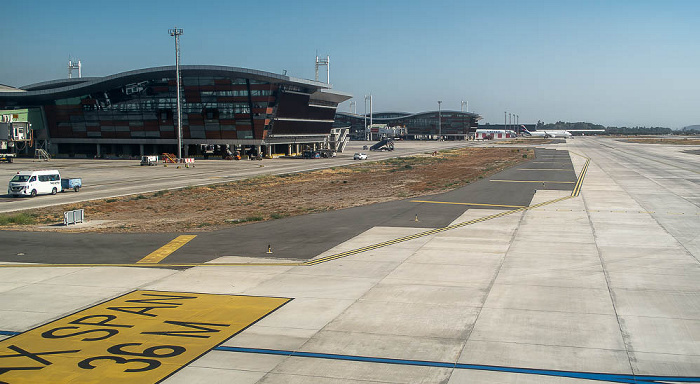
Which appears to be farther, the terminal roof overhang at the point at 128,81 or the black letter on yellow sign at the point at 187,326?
the terminal roof overhang at the point at 128,81

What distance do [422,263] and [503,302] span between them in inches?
254

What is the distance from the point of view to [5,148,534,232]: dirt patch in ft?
127

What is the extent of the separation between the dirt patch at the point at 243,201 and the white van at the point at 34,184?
341 inches

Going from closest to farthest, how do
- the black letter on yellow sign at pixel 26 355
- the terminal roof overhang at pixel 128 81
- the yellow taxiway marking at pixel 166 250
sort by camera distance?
the black letter on yellow sign at pixel 26 355, the yellow taxiway marking at pixel 166 250, the terminal roof overhang at pixel 128 81

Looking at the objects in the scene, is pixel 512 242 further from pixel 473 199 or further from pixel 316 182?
pixel 316 182

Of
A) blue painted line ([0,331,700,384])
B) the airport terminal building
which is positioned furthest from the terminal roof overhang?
blue painted line ([0,331,700,384])

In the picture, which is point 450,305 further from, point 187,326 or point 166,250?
point 166,250

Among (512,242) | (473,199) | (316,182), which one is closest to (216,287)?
(512,242)

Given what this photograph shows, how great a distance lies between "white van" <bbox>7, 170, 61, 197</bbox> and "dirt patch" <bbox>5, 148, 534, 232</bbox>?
8660 mm

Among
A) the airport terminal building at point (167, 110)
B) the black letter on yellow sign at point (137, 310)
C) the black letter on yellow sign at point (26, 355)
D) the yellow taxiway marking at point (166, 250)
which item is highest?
the airport terminal building at point (167, 110)

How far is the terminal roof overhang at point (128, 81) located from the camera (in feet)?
361

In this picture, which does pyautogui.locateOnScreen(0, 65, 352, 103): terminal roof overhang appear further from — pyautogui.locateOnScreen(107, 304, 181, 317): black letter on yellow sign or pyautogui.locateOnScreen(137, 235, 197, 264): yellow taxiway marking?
pyautogui.locateOnScreen(107, 304, 181, 317): black letter on yellow sign

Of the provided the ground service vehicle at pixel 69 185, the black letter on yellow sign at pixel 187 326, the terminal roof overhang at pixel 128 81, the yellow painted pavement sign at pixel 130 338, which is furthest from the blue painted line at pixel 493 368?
the terminal roof overhang at pixel 128 81

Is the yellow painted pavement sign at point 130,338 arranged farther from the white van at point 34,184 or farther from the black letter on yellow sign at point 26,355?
the white van at point 34,184
